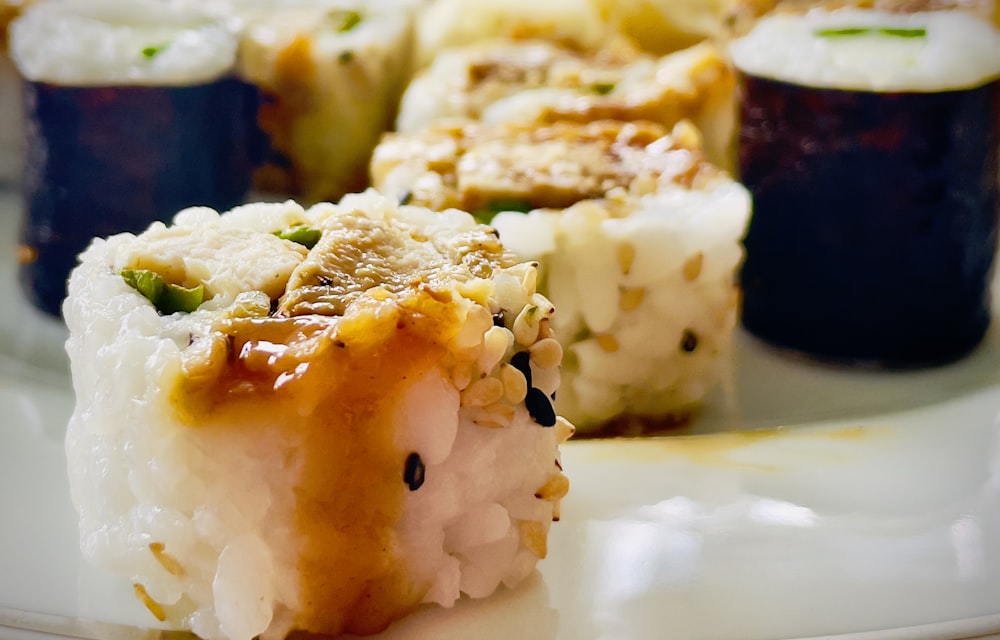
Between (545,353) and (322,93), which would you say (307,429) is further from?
(322,93)

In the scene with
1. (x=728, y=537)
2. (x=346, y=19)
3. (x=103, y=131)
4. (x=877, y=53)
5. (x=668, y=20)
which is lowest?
(x=728, y=537)

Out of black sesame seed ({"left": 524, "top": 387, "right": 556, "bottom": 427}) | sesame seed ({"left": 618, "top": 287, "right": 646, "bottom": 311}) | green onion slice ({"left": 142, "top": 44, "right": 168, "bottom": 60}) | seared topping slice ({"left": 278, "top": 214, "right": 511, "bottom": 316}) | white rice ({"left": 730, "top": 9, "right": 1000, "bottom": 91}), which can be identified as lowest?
sesame seed ({"left": 618, "top": 287, "right": 646, "bottom": 311})

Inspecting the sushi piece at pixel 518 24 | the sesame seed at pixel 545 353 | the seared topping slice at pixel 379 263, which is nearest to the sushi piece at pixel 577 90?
the sushi piece at pixel 518 24

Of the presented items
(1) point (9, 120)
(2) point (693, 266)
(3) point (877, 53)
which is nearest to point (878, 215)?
(3) point (877, 53)

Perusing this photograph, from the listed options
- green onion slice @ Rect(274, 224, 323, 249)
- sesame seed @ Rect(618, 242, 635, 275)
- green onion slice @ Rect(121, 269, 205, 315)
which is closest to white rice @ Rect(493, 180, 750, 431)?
sesame seed @ Rect(618, 242, 635, 275)

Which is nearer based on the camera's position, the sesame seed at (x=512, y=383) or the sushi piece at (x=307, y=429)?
the sushi piece at (x=307, y=429)

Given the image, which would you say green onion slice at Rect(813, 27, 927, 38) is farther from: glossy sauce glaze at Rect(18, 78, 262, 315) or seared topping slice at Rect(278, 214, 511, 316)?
glossy sauce glaze at Rect(18, 78, 262, 315)

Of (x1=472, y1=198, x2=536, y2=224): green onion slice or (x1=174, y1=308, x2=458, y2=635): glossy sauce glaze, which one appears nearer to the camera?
(x1=174, y1=308, x2=458, y2=635): glossy sauce glaze

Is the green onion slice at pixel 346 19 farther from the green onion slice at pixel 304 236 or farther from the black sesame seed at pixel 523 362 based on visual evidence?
the black sesame seed at pixel 523 362
